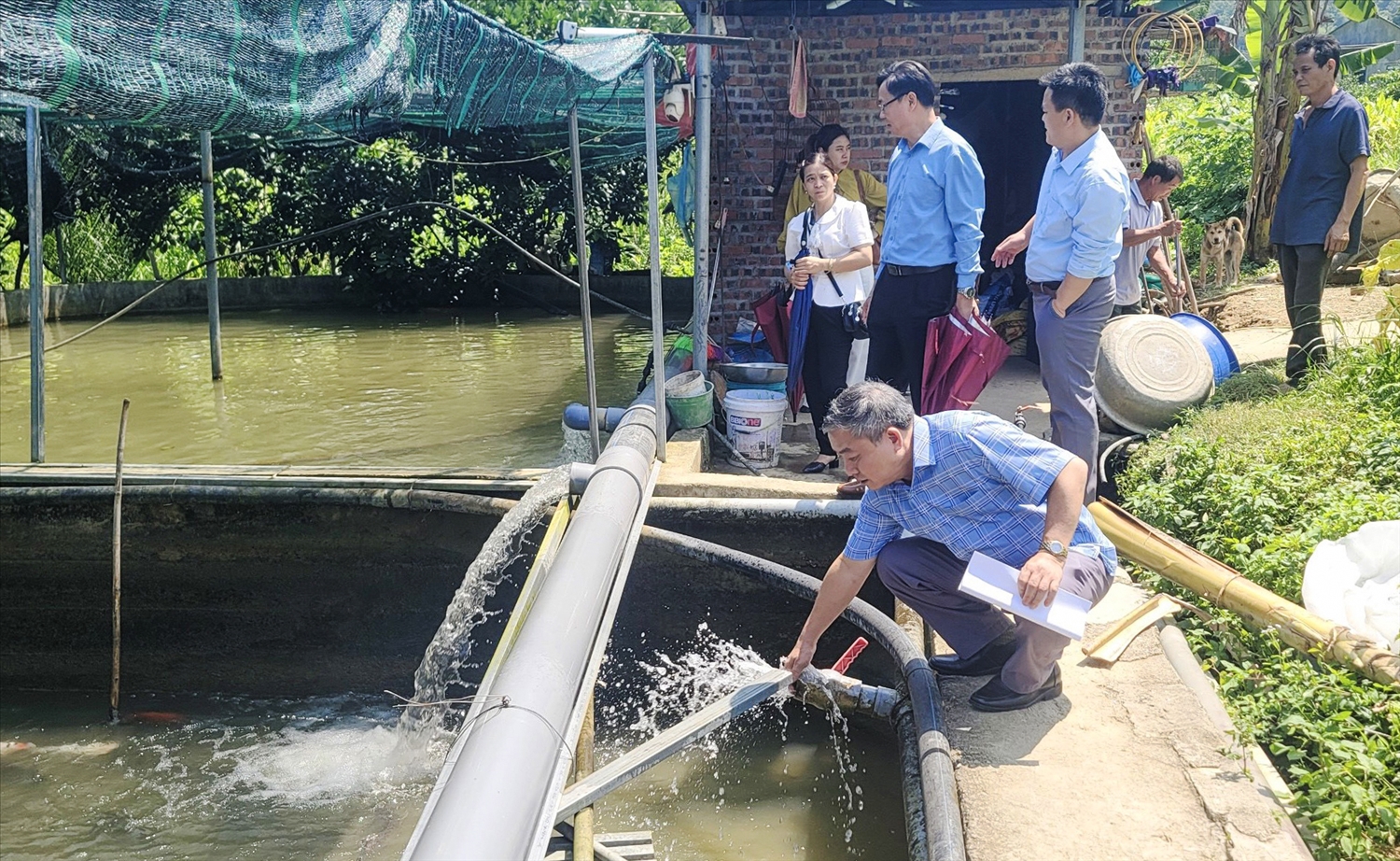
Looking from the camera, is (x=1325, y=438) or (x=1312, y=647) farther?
(x=1325, y=438)

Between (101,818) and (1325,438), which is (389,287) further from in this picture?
(1325,438)

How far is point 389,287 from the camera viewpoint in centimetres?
1705

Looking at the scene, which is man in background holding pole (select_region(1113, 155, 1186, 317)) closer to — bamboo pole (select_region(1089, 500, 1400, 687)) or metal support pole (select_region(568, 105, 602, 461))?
bamboo pole (select_region(1089, 500, 1400, 687))

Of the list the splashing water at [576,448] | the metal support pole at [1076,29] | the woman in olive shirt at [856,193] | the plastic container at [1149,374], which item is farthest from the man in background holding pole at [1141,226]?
the splashing water at [576,448]

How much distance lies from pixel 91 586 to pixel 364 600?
1.56 m

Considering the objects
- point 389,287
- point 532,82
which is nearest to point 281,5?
point 532,82

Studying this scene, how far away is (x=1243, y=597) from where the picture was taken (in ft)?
13.5

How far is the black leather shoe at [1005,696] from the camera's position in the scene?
366cm

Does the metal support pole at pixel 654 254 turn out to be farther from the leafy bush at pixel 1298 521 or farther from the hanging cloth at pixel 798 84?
the leafy bush at pixel 1298 521

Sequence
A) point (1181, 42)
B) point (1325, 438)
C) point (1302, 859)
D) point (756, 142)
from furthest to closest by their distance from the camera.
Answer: point (1181, 42), point (756, 142), point (1325, 438), point (1302, 859)

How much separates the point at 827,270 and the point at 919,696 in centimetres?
274

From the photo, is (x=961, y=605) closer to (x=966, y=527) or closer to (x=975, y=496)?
(x=966, y=527)

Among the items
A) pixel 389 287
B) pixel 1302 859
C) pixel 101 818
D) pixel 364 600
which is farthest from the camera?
pixel 389 287

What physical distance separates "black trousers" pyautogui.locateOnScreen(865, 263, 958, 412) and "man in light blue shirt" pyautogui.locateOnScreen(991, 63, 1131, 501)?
361mm
